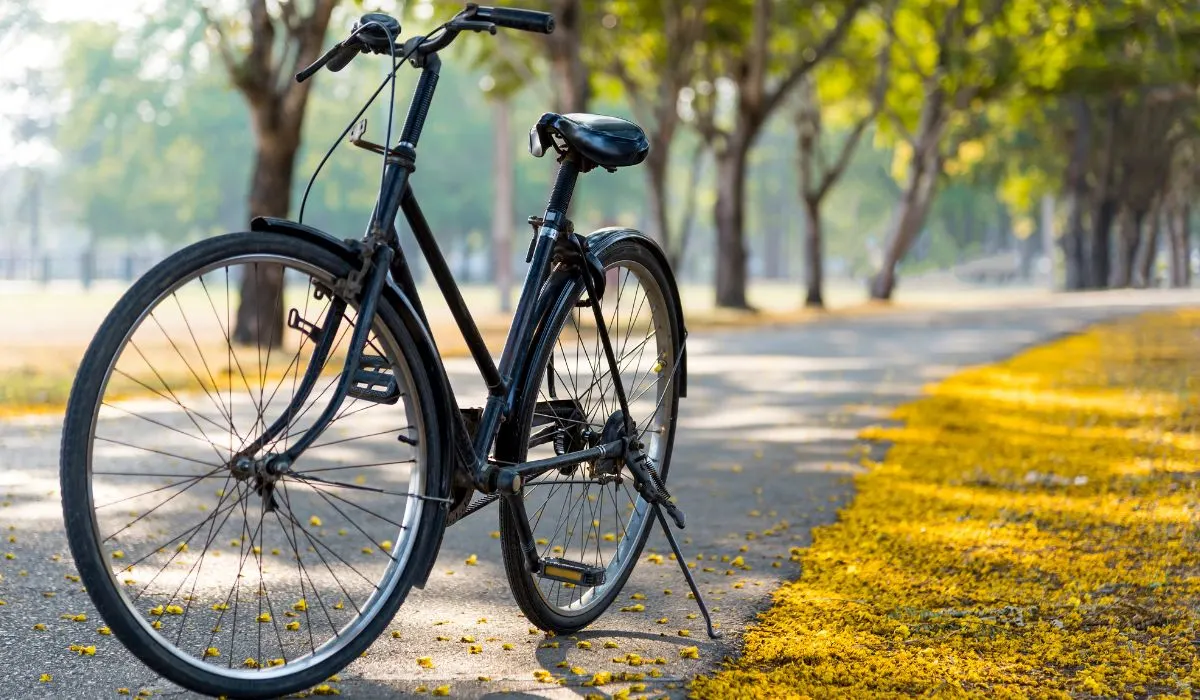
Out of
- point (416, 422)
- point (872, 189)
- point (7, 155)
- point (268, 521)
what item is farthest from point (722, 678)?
point (7, 155)

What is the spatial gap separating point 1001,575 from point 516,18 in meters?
2.47

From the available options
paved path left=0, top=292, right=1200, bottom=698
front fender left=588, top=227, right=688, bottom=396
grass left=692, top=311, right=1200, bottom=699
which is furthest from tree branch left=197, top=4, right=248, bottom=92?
front fender left=588, top=227, right=688, bottom=396

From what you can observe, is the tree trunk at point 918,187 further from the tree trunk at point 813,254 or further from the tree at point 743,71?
the tree at point 743,71

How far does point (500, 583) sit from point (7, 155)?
2932 inches

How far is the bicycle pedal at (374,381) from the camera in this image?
3129 mm

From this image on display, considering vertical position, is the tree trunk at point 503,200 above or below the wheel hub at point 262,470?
above

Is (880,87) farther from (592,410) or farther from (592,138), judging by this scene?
(592,138)

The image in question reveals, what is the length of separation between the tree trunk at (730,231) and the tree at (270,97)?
35.7 ft

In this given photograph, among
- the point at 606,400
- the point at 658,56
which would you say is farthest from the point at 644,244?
the point at 658,56

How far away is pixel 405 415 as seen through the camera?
12.2 feet

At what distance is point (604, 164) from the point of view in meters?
3.57

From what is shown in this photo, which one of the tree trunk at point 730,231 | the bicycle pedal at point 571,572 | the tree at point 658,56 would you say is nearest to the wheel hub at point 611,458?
the bicycle pedal at point 571,572

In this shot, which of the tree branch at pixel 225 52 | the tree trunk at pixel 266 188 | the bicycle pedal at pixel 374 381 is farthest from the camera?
the tree trunk at pixel 266 188

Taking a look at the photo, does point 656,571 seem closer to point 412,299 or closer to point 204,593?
point 204,593
